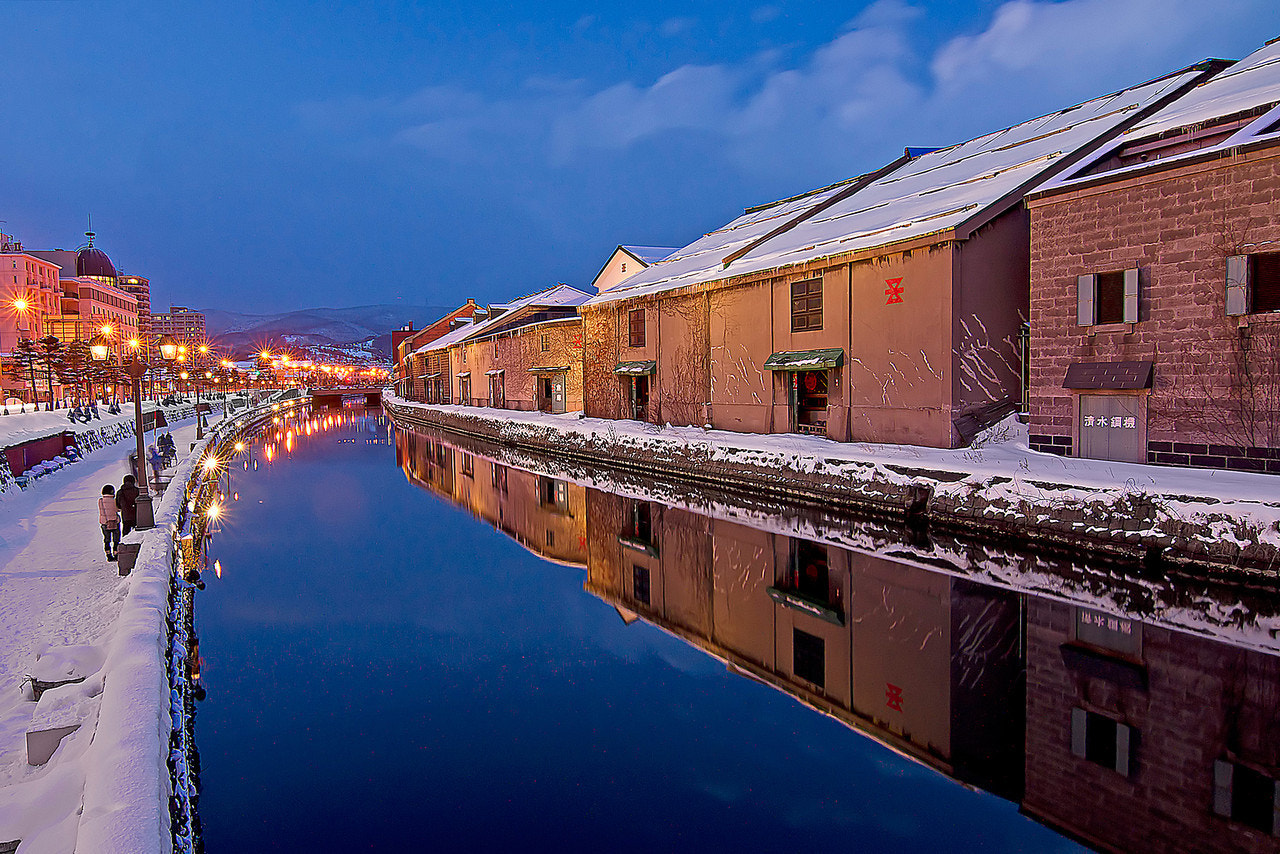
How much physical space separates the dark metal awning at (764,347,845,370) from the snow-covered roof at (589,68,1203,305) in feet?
8.37

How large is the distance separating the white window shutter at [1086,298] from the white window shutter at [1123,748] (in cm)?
1046

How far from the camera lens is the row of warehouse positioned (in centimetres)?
1255

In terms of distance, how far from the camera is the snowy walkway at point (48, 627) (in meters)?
4.21

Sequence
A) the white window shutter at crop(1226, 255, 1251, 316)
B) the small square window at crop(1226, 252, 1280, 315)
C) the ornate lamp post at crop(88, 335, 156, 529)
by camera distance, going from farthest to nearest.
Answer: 1. the white window shutter at crop(1226, 255, 1251, 316)
2. the small square window at crop(1226, 252, 1280, 315)
3. the ornate lamp post at crop(88, 335, 156, 529)

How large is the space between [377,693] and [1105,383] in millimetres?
13645

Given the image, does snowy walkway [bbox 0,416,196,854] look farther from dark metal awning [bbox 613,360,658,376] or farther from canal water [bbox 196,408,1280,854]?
dark metal awning [bbox 613,360,658,376]

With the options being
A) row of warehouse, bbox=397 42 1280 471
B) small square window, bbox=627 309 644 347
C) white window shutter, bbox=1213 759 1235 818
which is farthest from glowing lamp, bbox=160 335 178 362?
white window shutter, bbox=1213 759 1235 818

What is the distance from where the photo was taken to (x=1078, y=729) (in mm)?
6203

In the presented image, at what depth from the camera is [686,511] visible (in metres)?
16.4

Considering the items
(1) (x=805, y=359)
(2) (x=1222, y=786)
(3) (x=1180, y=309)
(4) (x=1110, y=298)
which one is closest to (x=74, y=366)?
(1) (x=805, y=359)

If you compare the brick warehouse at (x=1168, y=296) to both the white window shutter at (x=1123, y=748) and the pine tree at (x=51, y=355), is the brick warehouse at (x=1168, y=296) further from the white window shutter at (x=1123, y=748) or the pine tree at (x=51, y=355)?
the pine tree at (x=51, y=355)

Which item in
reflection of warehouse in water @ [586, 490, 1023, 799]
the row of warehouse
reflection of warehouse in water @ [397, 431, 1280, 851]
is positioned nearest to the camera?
reflection of warehouse in water @ [397, 431, 1280, 851]

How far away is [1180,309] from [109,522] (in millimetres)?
18192

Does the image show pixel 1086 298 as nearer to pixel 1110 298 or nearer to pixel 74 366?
pixel 1110 298
